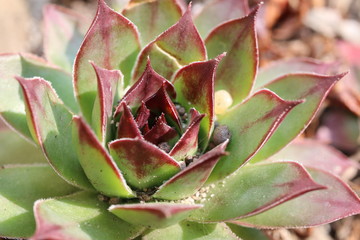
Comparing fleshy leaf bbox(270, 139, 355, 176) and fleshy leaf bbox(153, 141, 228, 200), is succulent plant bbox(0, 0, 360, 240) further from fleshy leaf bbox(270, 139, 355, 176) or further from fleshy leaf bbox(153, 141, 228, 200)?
fleshy leaf bbox(270, 139, 355, 176)

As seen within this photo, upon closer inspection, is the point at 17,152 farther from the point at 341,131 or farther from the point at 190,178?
the point at 341,131

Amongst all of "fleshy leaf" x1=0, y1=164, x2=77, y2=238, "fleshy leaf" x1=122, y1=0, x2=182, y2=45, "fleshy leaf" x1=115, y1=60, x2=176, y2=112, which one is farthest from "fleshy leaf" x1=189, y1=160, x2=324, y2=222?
"fleshy leaf" x1=122, y1=0, x2=182, y2=45

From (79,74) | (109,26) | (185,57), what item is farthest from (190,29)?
(79,74)

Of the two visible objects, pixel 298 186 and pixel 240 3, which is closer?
pixel 298 186

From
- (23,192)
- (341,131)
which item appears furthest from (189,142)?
(341,131)

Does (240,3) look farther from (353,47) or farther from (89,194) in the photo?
(353,47)

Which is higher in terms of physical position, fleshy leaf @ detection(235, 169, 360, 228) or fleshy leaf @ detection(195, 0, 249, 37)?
fleshy leaf @ detection(195, 0, 249, 37)
